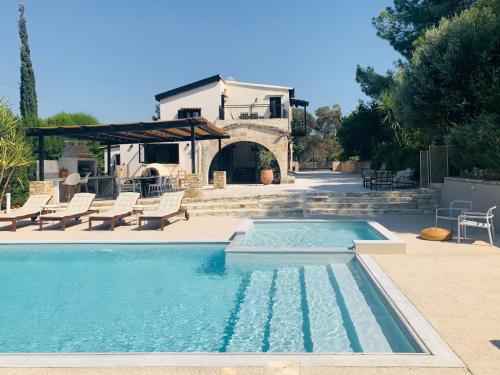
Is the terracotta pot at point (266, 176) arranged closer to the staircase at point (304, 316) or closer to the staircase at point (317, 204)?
the staircase at point (317, 204)

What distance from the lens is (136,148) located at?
84.9 feet

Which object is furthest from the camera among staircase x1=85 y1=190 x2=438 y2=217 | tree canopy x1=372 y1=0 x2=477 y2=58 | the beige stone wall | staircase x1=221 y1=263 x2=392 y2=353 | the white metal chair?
the beige stone wall

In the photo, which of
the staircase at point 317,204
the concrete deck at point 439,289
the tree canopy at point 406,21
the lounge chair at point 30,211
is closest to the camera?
the concrete deck at point 439,289

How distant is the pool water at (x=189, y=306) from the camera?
4023mm

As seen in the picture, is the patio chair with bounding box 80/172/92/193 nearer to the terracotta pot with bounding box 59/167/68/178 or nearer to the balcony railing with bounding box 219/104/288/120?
the terracotta pot with bounding box 59/167/68/178

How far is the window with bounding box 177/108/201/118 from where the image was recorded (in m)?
25.8

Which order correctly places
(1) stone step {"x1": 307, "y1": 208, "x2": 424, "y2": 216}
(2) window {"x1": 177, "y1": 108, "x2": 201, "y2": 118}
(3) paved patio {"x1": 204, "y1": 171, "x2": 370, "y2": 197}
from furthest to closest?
1. (2) window {"x1": 177, "y1": 108, "x2": 201, "y2": 118}
2. (3) paved patio {"x1": 204, "y1": 171, "x2": 370, "y2": 197}
3. (1) stone step {"x1": 307, "y1": 208, "x2": 424, "y2": 216}

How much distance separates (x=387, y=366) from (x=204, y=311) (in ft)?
8.76

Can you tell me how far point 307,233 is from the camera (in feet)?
32.3

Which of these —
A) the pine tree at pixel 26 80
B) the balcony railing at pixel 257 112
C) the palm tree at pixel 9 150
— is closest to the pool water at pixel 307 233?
the palm tree at pixel 9 150

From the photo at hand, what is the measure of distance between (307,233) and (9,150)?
1213cm

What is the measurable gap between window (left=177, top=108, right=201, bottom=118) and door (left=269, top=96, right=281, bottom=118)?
207 inches

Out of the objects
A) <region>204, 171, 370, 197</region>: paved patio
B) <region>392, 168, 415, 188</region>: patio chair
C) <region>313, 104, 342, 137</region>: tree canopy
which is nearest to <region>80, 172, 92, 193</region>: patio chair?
<region>204, 171, 370, 197</region>: paved patio

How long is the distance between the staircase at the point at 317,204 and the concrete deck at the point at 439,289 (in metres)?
2.74
